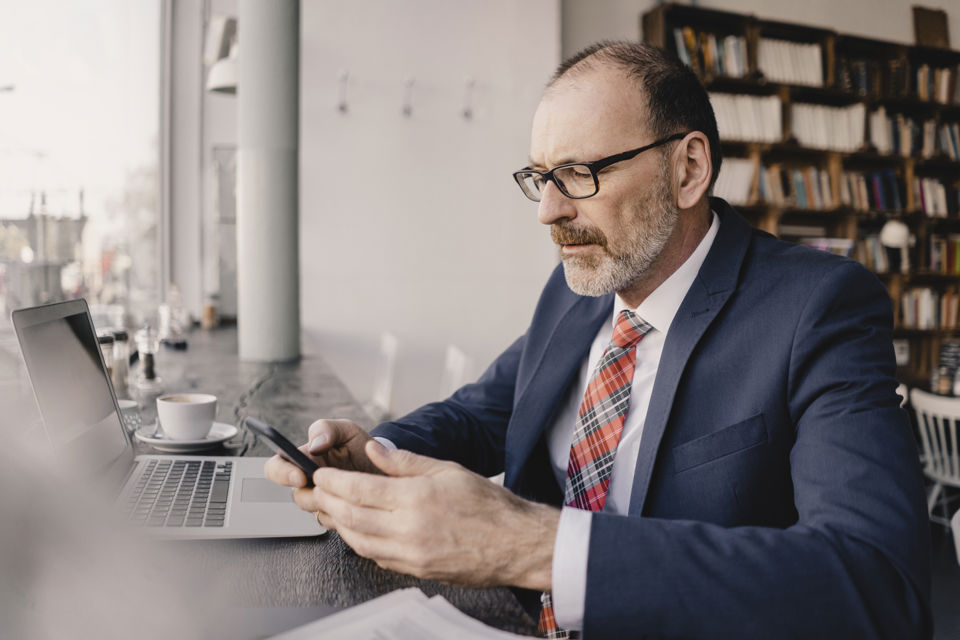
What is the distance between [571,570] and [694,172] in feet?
2.60

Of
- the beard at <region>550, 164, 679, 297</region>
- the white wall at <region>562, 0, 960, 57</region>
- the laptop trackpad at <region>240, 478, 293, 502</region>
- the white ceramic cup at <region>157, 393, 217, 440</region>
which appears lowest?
the laptop trackpad at <region>240, 478, 293, 502</region>

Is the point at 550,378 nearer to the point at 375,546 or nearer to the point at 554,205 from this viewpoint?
the point at 554,205

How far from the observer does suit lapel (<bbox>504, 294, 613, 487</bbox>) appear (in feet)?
4.24

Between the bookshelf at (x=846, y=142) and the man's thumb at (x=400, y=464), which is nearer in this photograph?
the man's thumb at (x=400, y=464)

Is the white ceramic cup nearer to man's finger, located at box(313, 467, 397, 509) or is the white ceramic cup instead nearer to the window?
man's finger, located at box(313, 467, 397, 509)

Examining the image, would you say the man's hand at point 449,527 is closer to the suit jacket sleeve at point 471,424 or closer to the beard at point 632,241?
the suit jacket sleeve at point 471,424

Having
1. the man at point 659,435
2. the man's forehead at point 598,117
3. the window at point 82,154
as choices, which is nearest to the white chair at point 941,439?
the man at point 659,435

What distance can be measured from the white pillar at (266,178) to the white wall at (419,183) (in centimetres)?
126

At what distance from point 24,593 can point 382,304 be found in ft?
12.8

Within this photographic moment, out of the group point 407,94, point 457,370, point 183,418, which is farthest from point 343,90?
point 183,418

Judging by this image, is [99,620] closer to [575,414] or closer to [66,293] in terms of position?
[575,414]

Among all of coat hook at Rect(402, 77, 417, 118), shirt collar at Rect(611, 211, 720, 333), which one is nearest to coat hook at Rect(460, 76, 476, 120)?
coat hook at Rect(402, 77, 417, 118)

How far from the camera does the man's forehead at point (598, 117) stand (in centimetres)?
116

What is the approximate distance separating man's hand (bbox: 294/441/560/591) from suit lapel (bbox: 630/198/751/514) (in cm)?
34
